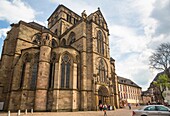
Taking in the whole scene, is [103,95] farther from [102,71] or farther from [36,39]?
[36,39]

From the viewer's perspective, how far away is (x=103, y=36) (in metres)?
26.7

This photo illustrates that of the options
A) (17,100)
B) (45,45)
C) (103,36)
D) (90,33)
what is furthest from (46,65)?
(103,36)

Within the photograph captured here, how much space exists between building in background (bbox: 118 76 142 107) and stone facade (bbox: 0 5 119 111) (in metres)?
22.3

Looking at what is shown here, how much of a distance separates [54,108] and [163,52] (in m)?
21.6

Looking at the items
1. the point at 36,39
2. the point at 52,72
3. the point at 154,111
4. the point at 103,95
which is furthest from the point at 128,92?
the point at 154,111

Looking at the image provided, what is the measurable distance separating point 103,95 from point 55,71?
9.35 metres

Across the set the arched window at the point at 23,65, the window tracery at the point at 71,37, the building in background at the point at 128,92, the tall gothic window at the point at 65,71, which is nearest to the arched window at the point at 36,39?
the arched window at the point at 23,65

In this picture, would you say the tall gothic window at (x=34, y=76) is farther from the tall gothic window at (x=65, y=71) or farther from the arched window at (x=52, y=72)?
the tall gothic window at (x=65, y=71)

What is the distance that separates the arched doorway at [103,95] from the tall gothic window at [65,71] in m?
6.05

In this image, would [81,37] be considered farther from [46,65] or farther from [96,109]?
[96,109]

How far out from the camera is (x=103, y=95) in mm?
22453

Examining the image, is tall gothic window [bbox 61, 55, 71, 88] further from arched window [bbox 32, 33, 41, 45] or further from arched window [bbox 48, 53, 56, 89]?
arched window [bbox 32, 33, 41, 45]

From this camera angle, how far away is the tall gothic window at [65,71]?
19.4 m

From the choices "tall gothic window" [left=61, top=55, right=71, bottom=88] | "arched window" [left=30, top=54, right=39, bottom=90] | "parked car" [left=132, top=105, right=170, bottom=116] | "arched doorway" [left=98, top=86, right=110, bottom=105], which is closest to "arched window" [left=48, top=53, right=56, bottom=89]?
"tall gothic window" [left=61, top=55, right=71, bottom=88]
